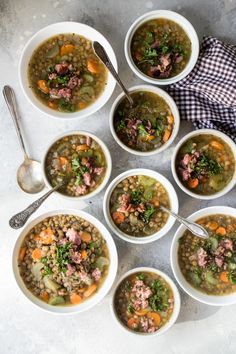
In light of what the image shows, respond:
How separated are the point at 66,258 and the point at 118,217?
543mm

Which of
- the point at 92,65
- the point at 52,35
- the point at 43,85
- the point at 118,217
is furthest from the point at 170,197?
the point at 52,35

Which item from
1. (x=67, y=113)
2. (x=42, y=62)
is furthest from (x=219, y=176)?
(x=42, y=62)

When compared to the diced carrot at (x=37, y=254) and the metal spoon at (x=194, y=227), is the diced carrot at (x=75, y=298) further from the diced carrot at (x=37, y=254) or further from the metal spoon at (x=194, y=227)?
the metal spoon at (x=194, y=227)

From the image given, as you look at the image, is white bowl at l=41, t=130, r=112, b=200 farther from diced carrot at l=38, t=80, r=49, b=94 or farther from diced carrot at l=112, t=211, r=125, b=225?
diced carrot at l=38, t=80, r=49, b=94

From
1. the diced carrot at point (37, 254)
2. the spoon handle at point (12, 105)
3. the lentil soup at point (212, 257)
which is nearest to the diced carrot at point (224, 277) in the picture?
the lentil soup at point (212, 257)

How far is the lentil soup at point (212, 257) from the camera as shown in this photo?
14.6 feet

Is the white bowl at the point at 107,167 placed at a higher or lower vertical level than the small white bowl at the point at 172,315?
higher

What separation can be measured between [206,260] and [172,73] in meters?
1.56

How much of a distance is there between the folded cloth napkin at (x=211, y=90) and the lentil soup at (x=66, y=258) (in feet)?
4.25

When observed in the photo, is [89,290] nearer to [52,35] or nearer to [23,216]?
[23,216]

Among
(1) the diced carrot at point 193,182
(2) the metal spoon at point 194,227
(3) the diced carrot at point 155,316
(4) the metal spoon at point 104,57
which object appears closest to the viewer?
(4) the metal spoon at point 104,57

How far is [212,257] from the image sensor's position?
4.45 m

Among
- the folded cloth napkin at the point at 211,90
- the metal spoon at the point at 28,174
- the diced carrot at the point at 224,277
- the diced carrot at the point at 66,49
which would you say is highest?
the diced carrot at the point at 66,49

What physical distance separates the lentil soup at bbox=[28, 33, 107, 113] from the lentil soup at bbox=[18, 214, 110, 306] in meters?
0.97
